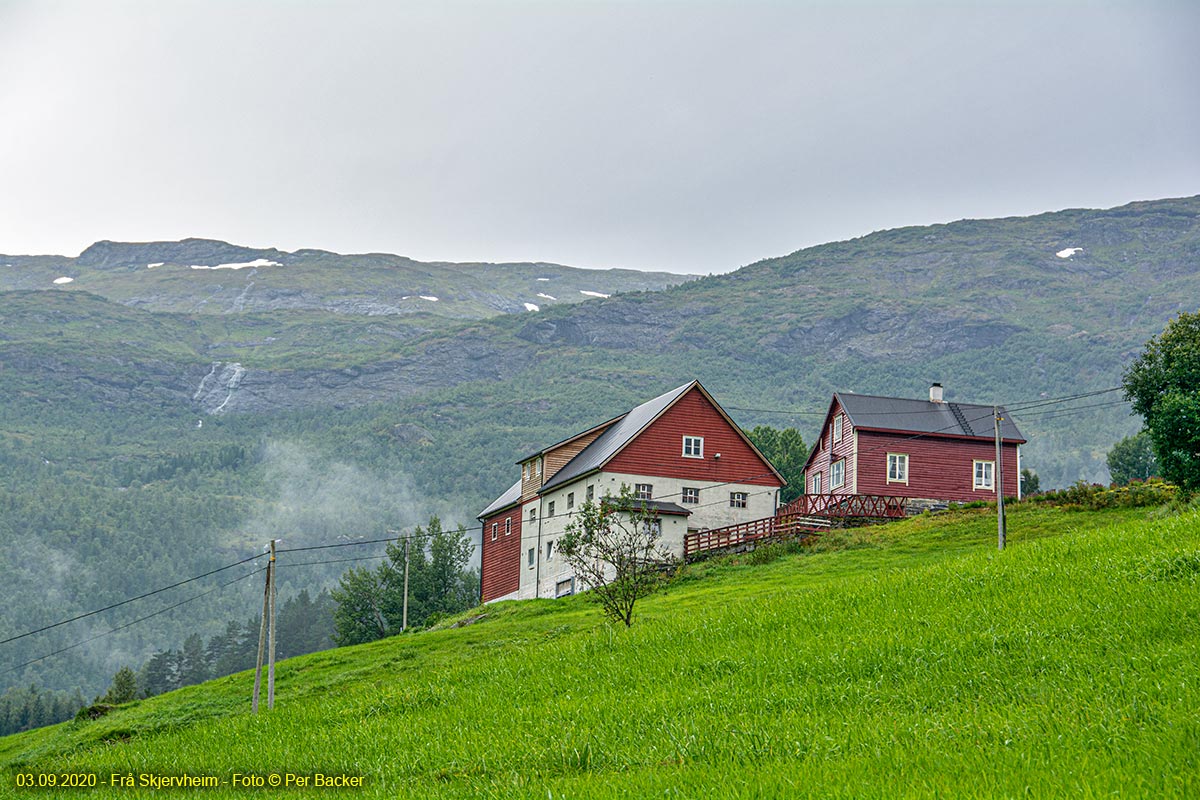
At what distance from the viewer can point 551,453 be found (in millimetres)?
71125

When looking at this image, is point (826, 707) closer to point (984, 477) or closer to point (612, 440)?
point (612, 440)

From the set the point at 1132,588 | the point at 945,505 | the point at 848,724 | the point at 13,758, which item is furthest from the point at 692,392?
the point at 848,724

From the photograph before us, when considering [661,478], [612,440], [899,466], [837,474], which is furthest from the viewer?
[837,474]

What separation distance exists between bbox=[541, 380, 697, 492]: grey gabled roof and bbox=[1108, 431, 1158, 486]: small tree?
210ft

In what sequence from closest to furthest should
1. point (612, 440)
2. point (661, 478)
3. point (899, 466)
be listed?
1. point (661, 478)
2. point (612, 440)
3. point (899, 466)

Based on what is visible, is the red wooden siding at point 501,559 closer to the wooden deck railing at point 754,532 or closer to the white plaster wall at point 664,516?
the white plaster wall at point 664,516

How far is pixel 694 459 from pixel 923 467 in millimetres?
13660

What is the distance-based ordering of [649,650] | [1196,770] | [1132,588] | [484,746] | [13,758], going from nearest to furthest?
[1196,770]
[484,746]
[1132,588]
[649,650]
[13,758]

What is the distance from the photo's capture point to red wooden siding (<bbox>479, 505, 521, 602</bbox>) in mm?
72500

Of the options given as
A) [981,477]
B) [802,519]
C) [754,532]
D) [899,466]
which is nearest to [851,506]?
[802,519]

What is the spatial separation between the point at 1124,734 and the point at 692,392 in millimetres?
55101

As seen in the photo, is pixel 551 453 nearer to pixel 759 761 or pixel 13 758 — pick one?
pixel 13 758

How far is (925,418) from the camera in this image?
69688 millimetres

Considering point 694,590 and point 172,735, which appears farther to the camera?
point 694,590
